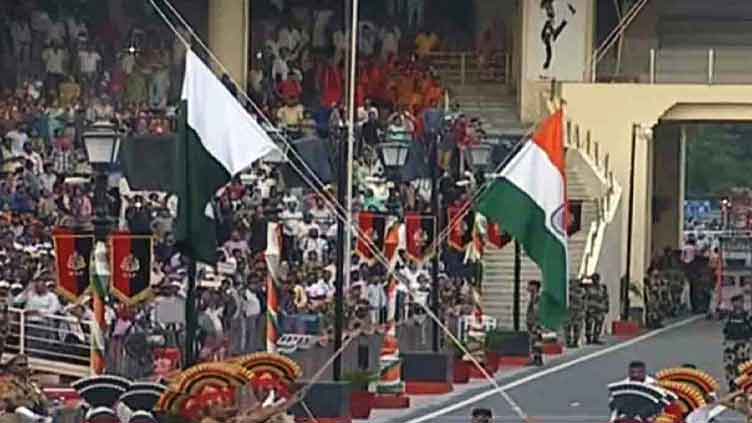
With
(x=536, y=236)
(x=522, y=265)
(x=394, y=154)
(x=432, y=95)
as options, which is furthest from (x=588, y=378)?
(x=432, y=95)

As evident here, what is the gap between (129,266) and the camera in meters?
25.0

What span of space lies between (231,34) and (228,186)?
52.8 feet

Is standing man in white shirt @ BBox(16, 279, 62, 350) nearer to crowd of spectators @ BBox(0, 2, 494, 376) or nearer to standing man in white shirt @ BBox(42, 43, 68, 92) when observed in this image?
crowd of spectators @ BBox(0, 2, 494, 376)

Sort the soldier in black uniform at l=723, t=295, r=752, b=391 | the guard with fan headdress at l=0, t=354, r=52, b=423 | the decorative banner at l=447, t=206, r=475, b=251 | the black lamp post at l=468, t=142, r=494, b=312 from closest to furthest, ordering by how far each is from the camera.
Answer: the guard with fan headdress at l=0, t=354, r=52, b=423
the soldier in black uniform at l=723, t=295, r=752, b=391
the decorative banner at l=447, t=206, r=475, b=251
the black lamp post at l=468, t=142, r=494, b=312

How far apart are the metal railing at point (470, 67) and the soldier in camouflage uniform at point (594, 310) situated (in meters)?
11.6

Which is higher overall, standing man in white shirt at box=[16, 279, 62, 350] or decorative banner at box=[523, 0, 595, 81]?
decorative banner at box=[523, 0, 595, 81]

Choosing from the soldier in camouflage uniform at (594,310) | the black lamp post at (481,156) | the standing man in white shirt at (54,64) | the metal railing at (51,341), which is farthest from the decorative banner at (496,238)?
the standing man in white shirt at (54,64)

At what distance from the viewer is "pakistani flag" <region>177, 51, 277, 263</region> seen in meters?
22.6

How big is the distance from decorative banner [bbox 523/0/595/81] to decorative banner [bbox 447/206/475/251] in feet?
42.7

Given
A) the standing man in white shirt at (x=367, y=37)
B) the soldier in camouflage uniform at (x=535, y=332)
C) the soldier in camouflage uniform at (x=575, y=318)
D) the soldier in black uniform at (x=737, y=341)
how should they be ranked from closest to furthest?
1. the soldier in black uniform at (x=737, y=341)
2. the soldier in camouflage uniform at (x=535, y=332)
3. the soldier in camouflage uniform at (x=575, y=318)
4. the standing man in white shirt at (x=367, y=37)

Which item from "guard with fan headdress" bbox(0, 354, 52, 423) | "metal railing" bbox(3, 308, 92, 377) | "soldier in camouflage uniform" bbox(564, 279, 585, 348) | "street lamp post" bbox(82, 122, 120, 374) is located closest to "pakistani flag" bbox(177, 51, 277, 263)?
"street lamp post" bbox(82, 122, 120, 374)

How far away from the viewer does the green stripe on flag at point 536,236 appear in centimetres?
2436

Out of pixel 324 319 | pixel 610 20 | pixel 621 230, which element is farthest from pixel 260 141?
pixel 610 20

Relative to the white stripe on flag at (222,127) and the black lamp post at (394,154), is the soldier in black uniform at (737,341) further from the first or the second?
the white stripe on flag at (222,127)
